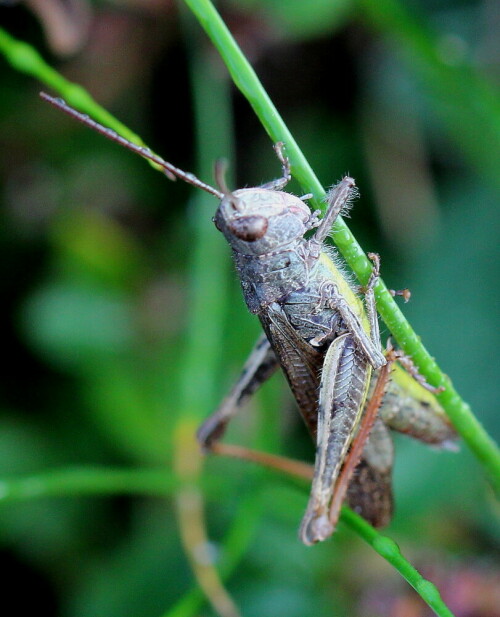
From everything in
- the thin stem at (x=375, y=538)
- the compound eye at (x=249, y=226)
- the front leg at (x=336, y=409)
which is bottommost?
the thin stem at (x=375, y=538)

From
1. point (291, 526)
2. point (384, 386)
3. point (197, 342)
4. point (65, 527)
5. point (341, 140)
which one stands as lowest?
point (65, 527)

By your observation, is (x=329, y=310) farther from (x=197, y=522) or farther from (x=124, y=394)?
(x=124, y=394)

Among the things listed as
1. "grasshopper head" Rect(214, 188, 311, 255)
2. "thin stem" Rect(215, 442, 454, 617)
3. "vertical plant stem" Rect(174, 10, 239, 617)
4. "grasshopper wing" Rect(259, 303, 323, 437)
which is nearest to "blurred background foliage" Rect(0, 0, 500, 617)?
"vertical plant stem" Rect(174, 10, 239, 617)

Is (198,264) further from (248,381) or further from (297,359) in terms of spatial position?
(297,359)

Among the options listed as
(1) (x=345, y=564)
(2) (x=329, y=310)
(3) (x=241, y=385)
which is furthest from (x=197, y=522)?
(2) (x=329, y=310)

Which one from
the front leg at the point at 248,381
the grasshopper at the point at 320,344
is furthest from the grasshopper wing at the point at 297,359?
the front leg at the point at 248,381

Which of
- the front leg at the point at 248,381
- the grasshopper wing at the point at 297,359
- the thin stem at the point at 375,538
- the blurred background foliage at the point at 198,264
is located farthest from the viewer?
the blurred background foliage at the point at 198,264

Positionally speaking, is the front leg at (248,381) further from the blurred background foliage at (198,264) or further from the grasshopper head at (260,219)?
the blurred background foliage at (198,264)

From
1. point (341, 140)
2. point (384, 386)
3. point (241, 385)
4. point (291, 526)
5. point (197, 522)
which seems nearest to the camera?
point (384, 386)
